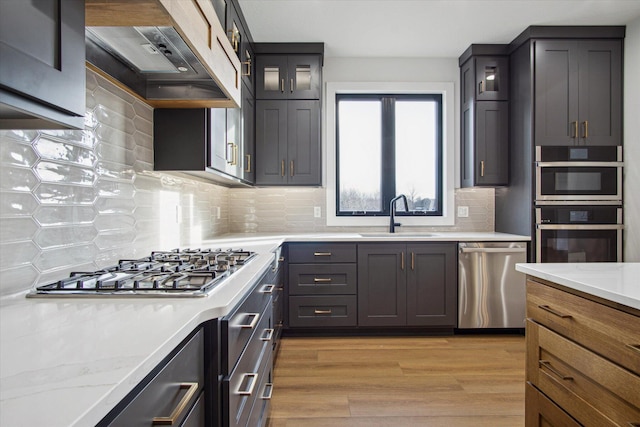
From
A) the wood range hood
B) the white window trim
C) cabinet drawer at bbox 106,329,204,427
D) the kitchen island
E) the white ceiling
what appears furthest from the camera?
the white window trim

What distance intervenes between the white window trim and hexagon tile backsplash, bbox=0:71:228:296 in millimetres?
1675

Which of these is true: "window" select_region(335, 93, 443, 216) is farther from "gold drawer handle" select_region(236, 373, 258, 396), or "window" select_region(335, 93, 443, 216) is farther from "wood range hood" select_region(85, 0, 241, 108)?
"gold drawer handle" select_region(236, 373, 258, 396)

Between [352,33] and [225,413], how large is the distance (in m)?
2.96

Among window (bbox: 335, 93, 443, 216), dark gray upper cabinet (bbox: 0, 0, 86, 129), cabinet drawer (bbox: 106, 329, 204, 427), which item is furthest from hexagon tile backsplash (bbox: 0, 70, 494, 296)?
window (bbox: 335, 93, 443, 216)

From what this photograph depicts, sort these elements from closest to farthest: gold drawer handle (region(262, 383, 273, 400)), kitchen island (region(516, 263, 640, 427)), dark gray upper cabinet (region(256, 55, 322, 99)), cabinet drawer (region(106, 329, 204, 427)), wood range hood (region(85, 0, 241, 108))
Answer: cabinet drawer (region(106, 329, 204, 427)) → wood range hood (region(85, 0, 241, 108)) → kitchen island (region(516, 263, 640, 427)) → gold drawer handle (region(262, 383, 273, 400)) → dark gray upper cabinet (region(256, 55, 322, 99))

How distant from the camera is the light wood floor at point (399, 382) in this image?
1.87m

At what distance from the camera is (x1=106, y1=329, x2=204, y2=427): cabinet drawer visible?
0.58 m

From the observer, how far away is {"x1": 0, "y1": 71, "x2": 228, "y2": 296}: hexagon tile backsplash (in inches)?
41.3

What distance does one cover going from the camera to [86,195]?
1.37 metres

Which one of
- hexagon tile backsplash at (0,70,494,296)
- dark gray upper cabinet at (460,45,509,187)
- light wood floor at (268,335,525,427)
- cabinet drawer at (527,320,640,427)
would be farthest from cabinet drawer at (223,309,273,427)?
dark gray upper cabinet at (460,45,509,187)

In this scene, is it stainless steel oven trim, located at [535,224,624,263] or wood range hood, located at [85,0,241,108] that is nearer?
wood range hood, located at [85,0,241,108]

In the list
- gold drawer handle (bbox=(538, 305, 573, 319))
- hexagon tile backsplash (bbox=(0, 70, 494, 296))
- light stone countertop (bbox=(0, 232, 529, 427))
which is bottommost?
gold drawer handle (bbox=(538, 305, 573, 319))

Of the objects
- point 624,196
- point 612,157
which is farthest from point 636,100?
point 624,196

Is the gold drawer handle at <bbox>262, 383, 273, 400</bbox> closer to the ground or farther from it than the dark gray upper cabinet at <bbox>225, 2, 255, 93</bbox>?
closer to the ground
